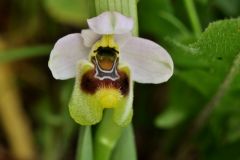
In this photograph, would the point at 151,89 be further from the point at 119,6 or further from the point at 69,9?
the point at 119,6

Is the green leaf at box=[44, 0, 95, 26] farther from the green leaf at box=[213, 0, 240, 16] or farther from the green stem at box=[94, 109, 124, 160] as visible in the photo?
the green stem at box=[94, 109, 124, 160]

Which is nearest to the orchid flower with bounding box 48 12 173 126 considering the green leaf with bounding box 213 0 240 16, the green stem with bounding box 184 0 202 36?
the green stem with bounding box 184 0 202 36

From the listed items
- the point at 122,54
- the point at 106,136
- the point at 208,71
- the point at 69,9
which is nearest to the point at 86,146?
the point at 106,136

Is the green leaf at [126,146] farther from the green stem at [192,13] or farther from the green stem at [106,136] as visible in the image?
the green stem at [192,13]

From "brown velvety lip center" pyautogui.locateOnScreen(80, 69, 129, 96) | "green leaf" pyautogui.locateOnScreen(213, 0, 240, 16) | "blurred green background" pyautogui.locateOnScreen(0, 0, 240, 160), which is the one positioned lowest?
"blurred green background" pyautogui.locateOnScreen(0, 0, 240, 160)

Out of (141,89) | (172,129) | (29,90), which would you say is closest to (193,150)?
(172,129)

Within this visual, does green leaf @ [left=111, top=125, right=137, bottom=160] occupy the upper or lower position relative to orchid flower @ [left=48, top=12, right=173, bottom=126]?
lower
